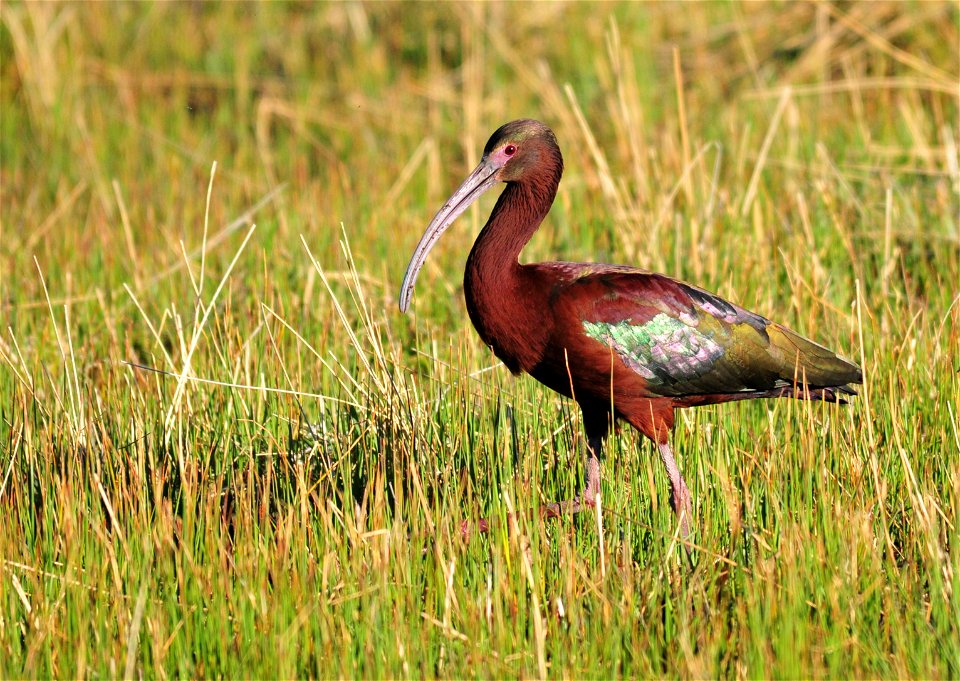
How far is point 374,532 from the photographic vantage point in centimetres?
343

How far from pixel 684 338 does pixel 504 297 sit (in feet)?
2.02

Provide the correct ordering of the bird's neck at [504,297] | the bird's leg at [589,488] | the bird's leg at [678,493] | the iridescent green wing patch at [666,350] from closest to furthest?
the bird's leg at [678,493] → the bird's leg at [589,488] → the bird's neck at [504,297] → the iridescent green wing patch at [666,350]

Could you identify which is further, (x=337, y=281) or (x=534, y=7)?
(x=534, y=7)

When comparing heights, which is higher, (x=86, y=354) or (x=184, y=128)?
(x=184, y=128)

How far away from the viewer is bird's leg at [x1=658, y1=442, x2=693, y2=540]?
12.4 ft

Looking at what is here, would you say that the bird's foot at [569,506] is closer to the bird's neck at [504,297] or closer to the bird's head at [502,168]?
the bird's neck at [504,297]

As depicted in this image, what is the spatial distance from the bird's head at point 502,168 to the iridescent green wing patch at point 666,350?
1.91 feet

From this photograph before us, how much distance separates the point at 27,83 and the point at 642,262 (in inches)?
200

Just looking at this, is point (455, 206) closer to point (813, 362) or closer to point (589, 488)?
point (589, 488)

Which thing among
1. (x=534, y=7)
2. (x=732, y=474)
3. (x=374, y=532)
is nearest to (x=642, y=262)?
(x=732, y=474)

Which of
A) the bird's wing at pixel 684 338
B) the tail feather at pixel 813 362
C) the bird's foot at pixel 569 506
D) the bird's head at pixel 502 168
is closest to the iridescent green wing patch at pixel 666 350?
the bird's wing at pixel 684 338

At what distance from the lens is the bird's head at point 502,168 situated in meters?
4.24

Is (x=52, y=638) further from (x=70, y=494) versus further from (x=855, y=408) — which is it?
(x=855, y=408)

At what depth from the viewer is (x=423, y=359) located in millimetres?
5414
